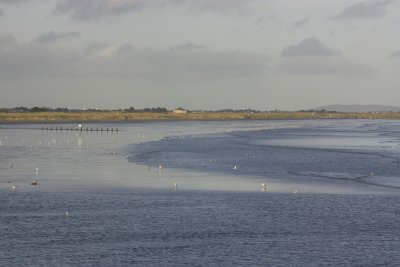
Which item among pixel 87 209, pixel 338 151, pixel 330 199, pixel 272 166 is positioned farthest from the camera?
pixel 338 151

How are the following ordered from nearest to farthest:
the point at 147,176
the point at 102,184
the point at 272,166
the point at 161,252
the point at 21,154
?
the point at 161,252, the point at 102,184, the point at 147,176, the point at 272,166, the point at 21,154

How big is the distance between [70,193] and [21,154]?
34.8 meters

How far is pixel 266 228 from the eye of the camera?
3017cm

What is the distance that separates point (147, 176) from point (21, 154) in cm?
2683

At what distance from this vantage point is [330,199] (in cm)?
3875

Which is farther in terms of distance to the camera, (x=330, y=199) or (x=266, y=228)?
(x=330, y=199)

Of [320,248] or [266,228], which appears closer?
[320,248]

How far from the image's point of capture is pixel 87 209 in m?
34.9

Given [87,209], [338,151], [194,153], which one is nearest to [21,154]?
[194,153]

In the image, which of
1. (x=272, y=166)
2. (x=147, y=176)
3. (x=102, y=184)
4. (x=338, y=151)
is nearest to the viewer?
(x=102, y=184)

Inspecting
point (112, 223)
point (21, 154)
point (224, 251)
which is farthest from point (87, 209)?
point (21, 154)

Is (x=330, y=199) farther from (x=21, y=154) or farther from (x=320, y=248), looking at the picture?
(x=21, y=154)

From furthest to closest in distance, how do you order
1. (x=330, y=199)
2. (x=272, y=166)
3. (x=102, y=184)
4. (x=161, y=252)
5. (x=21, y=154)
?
(x=21, y=154) → (x=272, y=166) → (x=102, y=184) → (x=330, y=199) → (x=161, y=252)

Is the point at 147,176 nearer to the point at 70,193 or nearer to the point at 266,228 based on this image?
the point at 70,193
